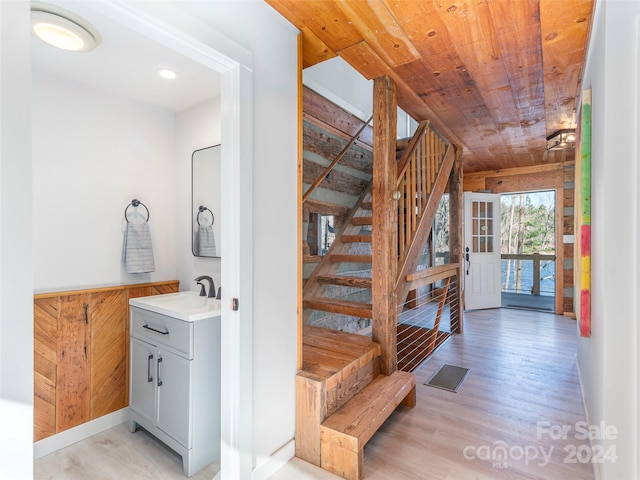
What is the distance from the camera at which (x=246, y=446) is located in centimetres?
157

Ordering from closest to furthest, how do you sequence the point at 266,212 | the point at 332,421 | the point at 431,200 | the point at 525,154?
the point at 266,212 → the point at 332,421 → the point at 431,200 → the point at 525,154

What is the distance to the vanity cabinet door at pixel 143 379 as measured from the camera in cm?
200

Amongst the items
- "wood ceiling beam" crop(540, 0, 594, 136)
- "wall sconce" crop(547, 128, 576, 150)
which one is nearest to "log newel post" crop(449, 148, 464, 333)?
"wall sconce" crop(547, 128, 576, 150)

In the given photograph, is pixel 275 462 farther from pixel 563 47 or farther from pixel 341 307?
pixel 563 47

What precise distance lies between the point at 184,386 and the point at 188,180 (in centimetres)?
157

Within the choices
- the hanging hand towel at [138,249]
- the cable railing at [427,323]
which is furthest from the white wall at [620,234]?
the hanging hand towel at [138,249]

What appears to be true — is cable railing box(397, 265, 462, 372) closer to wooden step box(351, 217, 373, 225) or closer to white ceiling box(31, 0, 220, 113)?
wooden step box(351, 217, 373, 225)

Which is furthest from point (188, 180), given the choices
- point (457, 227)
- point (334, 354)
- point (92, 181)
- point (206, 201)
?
point (457, 227)

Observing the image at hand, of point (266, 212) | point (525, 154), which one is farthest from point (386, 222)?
point (525, 154)

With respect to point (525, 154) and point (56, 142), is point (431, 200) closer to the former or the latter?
point (525, 154)

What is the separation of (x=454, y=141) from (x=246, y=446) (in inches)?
157

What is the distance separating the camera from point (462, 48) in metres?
2.03

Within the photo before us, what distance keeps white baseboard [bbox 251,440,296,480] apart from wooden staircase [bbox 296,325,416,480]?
53 millimetres

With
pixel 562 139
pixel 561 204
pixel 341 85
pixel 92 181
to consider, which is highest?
pixel 341 85
